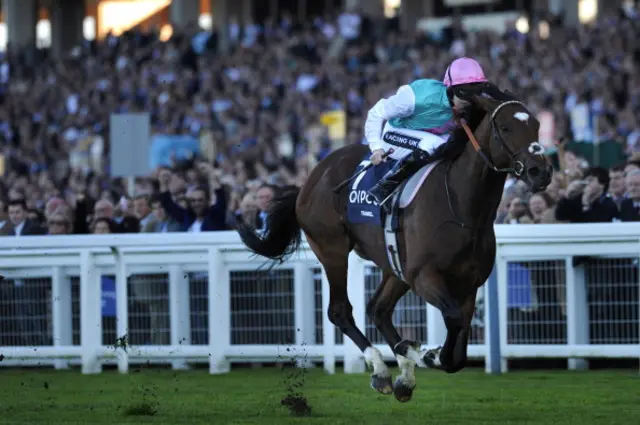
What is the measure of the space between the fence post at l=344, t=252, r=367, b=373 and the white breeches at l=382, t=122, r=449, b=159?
87.7 inches

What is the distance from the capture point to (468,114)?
27.1 ft

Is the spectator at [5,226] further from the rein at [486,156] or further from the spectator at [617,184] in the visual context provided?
the rein at [486,156]

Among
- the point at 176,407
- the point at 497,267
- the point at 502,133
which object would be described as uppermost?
the point at 502,133

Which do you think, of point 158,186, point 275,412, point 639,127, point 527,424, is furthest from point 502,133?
point 639,127

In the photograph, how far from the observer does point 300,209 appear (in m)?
9.65

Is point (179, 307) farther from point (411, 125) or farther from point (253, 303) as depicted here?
point (411, 125)

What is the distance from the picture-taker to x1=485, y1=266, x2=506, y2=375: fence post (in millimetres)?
10547

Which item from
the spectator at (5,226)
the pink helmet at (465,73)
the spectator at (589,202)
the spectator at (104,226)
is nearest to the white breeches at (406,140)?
the pink helmet at (465,73)

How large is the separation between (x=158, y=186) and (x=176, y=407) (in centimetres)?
636

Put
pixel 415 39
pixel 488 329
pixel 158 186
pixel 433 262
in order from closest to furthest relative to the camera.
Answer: pixel 433 262 → pixel 488 329 → pixel 158 186 → pixel 415 39

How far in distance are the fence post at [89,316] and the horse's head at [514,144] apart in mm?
4446

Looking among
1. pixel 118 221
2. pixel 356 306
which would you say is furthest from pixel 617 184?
pixel 118 221

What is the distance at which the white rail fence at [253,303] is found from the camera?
10.4 m

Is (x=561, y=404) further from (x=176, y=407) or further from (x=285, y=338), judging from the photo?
(x=285, y=338)
